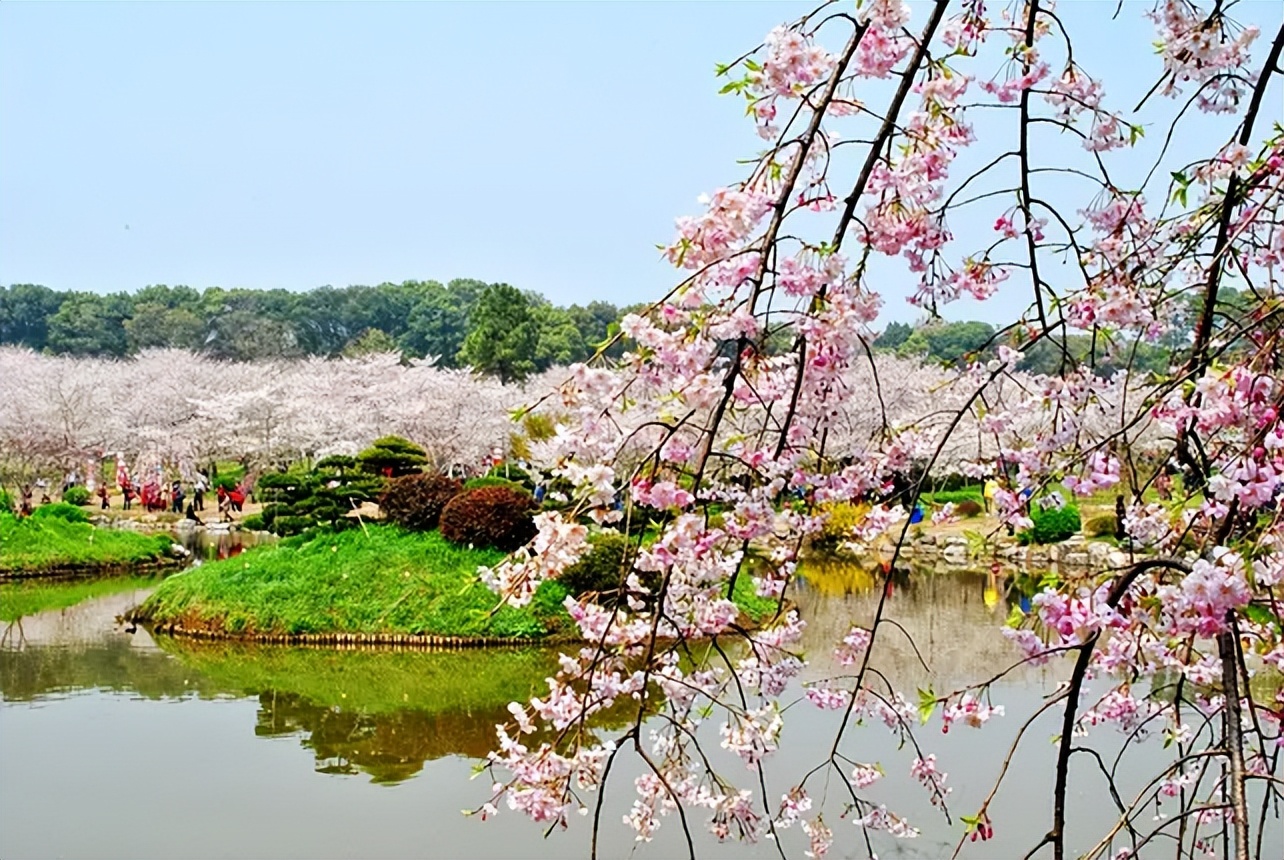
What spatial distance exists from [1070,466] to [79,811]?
194 inches

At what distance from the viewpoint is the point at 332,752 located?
20.8ft

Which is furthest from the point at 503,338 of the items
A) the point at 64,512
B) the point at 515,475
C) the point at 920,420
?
the point at 920,420

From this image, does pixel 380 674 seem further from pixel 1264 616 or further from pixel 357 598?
pixel 1264 616

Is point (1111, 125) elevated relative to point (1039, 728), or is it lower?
elevated

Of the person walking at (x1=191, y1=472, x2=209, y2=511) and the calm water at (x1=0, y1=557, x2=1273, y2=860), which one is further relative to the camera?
the person walking at (x1=191, y1=472, x2=209, y2=511)

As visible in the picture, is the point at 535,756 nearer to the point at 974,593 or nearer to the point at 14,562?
the point at 974,593

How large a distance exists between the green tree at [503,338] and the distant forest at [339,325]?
0.03 metres

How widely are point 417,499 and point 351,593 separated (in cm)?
124

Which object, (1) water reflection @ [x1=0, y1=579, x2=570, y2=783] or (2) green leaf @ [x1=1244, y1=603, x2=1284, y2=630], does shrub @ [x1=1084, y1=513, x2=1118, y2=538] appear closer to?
(1) water reflection @ [x1=0, y1=579, x2=570, y2=783]

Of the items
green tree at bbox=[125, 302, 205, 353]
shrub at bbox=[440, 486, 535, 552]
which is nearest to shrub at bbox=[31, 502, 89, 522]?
shrub at bbox=[440, 486, 535, 552]

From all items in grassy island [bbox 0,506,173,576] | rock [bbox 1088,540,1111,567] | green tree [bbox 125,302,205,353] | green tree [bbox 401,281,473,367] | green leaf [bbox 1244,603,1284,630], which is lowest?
grassy island [bbox 0,506,173,576]

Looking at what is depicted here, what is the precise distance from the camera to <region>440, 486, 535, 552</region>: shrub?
9961 mm

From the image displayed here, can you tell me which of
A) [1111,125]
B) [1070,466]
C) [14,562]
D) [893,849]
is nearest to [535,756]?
[1070,466]

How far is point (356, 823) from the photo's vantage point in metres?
5.07
